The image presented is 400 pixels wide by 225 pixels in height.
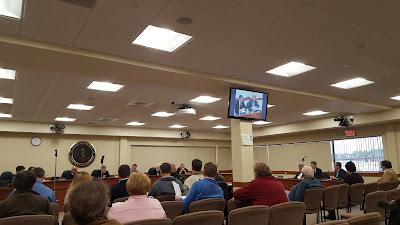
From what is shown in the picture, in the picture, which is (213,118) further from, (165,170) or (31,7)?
(31,7)

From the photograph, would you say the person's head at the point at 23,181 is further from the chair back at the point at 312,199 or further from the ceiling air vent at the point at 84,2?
the chair back at the point at 312,199

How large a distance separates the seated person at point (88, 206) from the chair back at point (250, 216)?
4.93ft

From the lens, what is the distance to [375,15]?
3467mm

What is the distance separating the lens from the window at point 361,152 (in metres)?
11.2

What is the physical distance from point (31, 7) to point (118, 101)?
479 cm

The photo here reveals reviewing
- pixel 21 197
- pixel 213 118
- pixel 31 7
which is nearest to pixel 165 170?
pixel 21 197

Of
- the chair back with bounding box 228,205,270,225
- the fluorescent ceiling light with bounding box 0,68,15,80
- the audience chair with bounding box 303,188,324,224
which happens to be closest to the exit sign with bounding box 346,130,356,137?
the audience chair with bounding box 303,188,324,224

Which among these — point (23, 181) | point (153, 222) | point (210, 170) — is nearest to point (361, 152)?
point (210, 170)

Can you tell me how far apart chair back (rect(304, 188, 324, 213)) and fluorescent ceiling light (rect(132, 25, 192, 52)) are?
3084 millimetres

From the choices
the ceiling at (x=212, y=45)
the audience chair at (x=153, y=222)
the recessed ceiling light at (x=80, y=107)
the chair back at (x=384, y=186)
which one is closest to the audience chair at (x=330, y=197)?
the chair back at (x=384, y=186)

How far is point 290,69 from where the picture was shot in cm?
577

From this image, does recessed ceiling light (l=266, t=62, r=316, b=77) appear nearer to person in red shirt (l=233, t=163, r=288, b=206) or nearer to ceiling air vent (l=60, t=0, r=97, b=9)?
person in red shirt (l=233, t=163, r=288, b=206)

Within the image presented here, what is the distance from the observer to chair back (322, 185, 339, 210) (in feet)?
17.0

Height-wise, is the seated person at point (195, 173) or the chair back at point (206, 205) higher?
the seated person at point (195, 173)
